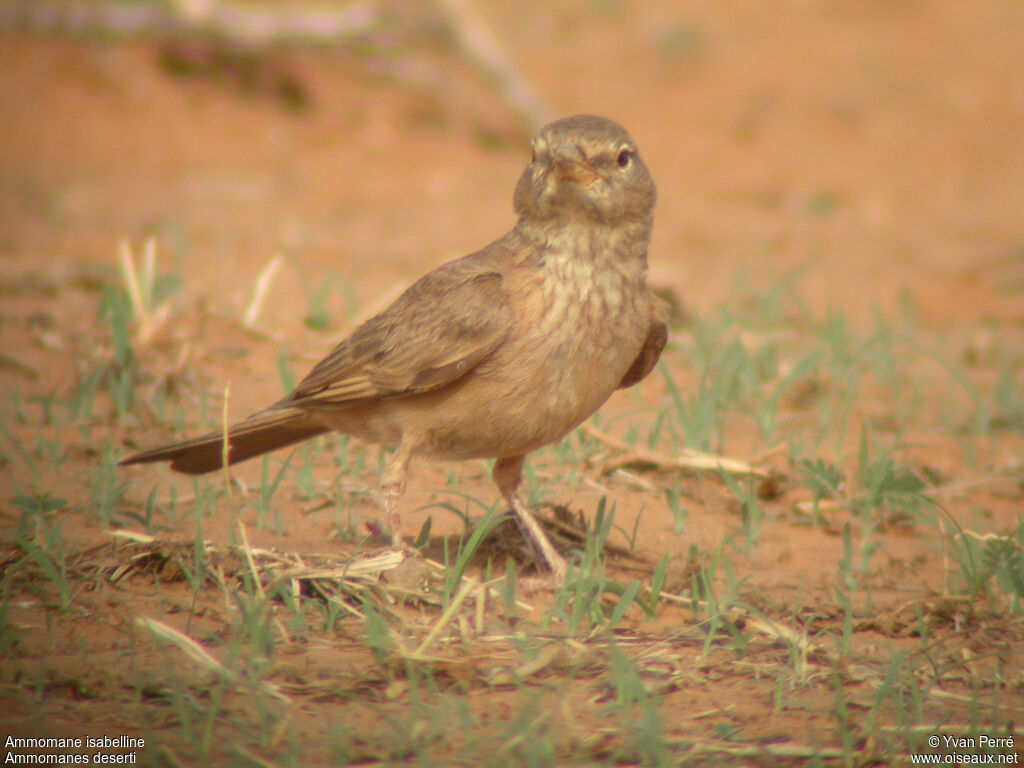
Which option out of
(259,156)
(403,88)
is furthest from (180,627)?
(403,88)

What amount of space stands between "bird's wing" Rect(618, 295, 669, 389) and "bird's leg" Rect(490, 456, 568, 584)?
50 cm

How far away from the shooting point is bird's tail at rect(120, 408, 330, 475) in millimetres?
4008

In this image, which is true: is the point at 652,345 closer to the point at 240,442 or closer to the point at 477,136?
the point at 240,442

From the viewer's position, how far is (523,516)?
4.04 meters

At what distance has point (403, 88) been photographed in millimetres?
13047

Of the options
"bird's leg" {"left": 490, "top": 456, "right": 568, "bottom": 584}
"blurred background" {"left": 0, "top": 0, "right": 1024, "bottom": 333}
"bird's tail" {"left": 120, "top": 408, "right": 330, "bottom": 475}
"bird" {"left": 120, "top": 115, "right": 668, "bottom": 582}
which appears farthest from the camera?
"blurred background" {"left": 0, "top": 0, "right": 1024, "bottom": 333}

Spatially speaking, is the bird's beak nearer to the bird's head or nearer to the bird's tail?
the bird's head

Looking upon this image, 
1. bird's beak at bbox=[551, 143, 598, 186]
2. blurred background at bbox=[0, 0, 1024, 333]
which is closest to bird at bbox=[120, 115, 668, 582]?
bird's beak at bbox=[551, 143, 598, 186]

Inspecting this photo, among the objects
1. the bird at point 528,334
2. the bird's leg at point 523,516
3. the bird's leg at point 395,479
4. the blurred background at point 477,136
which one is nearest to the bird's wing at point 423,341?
the bird at point 528,334

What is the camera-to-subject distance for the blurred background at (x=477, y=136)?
9.06 meters

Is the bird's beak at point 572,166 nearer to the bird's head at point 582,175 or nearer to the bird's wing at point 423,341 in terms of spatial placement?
the bird's head at point 582,175

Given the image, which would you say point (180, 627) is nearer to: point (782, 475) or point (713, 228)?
point (782, 475)

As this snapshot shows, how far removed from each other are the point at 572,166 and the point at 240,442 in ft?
5.32

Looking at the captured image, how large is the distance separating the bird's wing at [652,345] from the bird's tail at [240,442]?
122cm
